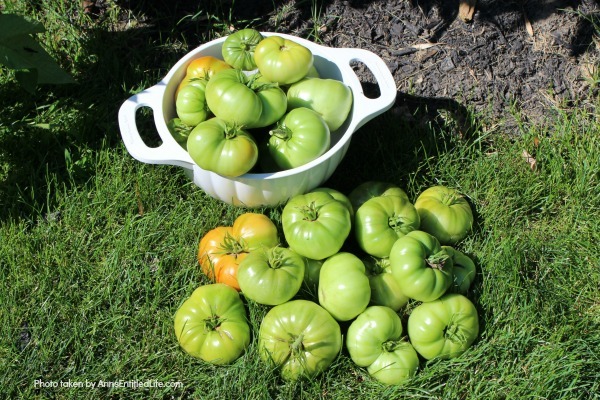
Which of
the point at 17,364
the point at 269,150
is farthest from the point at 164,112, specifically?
the point at 17,364

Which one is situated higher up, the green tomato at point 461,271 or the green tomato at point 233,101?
the green tomato at point 233,101

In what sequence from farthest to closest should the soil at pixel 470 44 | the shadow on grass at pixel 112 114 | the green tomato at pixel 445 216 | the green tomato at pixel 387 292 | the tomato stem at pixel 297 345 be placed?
1. the soil at pixel 470 44
2. the shadow on grass at pixel 112 114
3. the green tomato at pixel 445 216
4. the green tomato at pixel 387 292
5. the tomato stem at pixel 297 345

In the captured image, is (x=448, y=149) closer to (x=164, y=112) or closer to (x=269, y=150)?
(x=269, y=150)

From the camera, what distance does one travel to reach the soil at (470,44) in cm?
400

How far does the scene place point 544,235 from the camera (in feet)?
11.7

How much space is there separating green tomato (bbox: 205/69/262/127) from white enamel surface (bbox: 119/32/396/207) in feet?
0.81

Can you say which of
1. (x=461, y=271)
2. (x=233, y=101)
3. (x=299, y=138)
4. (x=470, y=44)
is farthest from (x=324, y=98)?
(x=470, y=44)

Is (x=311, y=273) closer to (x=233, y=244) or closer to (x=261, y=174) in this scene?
(x=233, y=244)

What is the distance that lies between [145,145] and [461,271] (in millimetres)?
1492

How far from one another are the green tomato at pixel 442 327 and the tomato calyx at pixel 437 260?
0.15 meters

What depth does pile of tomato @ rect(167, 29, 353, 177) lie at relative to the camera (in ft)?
10.2

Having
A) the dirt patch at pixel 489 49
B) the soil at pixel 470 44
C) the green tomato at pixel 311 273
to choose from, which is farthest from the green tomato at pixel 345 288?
the dirt patch at pixel 489 49

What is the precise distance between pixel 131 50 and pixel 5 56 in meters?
0.94

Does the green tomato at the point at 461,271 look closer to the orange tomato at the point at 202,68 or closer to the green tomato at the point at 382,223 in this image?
the green tomato at the point at 382,223
